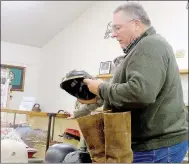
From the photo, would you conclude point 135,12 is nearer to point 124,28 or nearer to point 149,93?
point 124,28

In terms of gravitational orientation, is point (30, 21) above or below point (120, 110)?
above

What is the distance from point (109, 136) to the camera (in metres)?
0.79

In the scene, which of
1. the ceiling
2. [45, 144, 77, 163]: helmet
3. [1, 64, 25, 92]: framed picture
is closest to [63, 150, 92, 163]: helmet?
[45, 144, 77, 163]: helmet

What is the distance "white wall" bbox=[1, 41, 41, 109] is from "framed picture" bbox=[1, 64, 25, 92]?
0.04ft

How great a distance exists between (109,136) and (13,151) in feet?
1.40

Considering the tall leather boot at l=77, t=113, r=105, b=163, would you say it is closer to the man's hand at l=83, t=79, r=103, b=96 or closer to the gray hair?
the man's hand at l=83, t=79, r=103, b=96

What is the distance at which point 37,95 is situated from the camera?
1.11 meters

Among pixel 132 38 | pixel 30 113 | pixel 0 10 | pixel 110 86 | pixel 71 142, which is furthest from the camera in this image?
pixel 71 142

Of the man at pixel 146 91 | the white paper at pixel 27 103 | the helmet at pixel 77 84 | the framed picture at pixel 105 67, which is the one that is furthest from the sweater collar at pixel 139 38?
the white paper at pixel 27 103

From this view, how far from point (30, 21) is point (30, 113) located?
1.23 feet

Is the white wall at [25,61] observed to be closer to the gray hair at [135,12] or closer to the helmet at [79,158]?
the helmet at [79,158]

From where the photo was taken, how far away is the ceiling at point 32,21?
1.13 meters

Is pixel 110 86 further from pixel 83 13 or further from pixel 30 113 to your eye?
pixel 83 13

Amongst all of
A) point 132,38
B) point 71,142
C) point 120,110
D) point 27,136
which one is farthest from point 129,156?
point 71,142
